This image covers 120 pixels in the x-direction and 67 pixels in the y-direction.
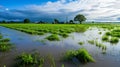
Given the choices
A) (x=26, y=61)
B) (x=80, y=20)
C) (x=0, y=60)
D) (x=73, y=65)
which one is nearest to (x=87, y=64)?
(x=73, y=65)

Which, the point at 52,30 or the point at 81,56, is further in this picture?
the point at 52,30

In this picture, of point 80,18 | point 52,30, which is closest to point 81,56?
point 52,30

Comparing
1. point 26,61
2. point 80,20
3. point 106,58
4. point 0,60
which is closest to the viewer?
point 26,61

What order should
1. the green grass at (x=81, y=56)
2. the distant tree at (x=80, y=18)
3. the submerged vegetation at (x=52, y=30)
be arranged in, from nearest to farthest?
1. the green grass at (x=81, y=56)
2. the submerged vegetation at (x=52, y=30)
3. the distant tree at (x=80, y=18)

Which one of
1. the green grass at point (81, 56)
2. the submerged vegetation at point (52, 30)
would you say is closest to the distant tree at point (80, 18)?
the submerged vegetation at point (52, 30)

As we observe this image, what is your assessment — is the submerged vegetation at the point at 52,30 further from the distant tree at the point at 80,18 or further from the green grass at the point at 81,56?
the distant tree at the point at 80,18

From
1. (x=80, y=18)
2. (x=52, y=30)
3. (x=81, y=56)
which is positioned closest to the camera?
(x=81, y=56)

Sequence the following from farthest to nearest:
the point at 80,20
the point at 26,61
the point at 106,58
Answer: the point at 80,20 < the point at 106,58 < the point at 26,61

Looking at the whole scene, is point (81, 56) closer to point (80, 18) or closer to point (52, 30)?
point (52, 30)

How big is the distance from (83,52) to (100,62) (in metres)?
1.07

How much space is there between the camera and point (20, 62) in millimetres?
8820

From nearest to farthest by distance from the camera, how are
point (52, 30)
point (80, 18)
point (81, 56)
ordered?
point (81, 56) < point (52, 30) < point (80, 18)

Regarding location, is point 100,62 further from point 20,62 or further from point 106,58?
point 20,62

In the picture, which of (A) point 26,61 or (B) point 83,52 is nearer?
(A) point 26,61
